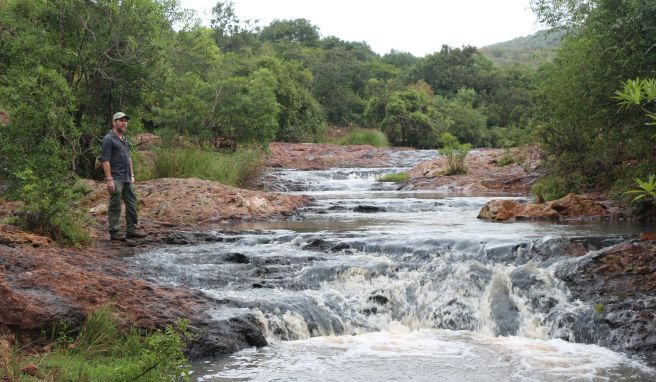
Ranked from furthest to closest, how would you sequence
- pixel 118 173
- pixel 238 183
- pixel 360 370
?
1. pixel 238 183
2. pixel 118 173
3. pixel 360 370

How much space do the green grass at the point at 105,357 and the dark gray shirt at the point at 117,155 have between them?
160 inches

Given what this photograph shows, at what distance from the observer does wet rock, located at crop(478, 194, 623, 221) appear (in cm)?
1297

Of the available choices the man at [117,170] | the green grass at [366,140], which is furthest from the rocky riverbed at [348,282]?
the green grass at [366,140]

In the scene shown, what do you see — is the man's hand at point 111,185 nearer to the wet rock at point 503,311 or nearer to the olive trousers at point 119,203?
the olive trousers at point 119,203

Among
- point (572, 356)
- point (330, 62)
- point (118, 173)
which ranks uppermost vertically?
point (330, 62)

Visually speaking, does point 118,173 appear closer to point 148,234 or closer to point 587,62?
point 148,234

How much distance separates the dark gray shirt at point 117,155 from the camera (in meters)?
9.38

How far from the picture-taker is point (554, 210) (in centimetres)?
1315

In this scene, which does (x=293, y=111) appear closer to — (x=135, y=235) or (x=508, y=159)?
(x=508, y=159)

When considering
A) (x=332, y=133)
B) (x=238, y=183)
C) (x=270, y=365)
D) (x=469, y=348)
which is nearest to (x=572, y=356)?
(x=469, y=348)

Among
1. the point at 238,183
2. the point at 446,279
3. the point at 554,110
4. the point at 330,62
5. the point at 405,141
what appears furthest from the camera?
the point at 330,62

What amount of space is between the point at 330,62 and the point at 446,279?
4687cm

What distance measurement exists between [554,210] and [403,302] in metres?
6.58

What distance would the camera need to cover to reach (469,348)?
636cm
